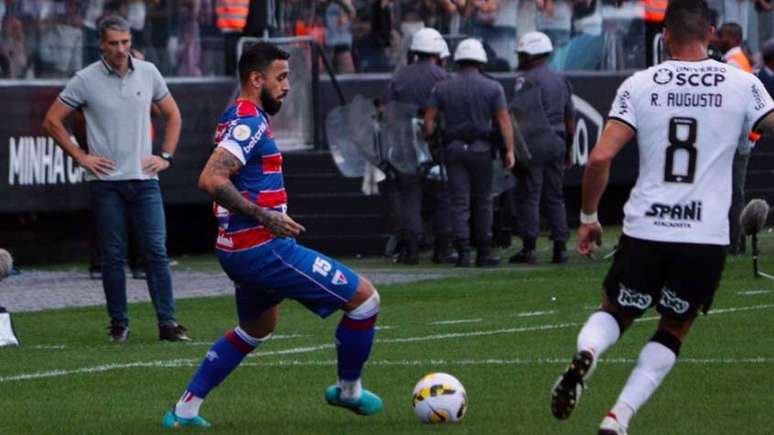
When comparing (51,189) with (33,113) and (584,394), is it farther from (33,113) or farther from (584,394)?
(584,394)

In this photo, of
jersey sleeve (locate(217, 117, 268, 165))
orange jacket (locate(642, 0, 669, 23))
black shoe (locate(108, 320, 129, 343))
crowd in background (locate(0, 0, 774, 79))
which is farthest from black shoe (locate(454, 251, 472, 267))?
jersey sleeve (locate(217, 117, 268, 165))

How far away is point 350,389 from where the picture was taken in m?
9.67

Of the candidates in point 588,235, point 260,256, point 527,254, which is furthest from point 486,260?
point 588,235

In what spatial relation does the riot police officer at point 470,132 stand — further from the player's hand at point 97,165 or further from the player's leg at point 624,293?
the player's leg at point 624,293

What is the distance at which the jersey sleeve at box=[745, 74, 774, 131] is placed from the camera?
8.62 meters

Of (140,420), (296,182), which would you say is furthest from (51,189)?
(140,420)

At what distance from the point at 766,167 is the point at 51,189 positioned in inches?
363

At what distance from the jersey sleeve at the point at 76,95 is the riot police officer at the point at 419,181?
6.95 m

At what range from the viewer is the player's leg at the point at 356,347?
31.0 feet

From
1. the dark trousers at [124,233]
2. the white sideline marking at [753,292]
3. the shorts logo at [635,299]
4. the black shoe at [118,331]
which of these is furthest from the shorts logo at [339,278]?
the white sideline marking at [753,292]

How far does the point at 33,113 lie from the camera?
20234 mm

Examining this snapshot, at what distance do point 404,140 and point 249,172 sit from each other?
36.5 feet

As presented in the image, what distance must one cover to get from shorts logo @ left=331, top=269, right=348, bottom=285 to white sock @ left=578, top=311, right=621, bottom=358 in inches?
53.5

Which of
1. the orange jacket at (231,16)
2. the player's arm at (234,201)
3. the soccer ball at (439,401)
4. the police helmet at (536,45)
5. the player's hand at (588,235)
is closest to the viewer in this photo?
the player's hand at (588,235)
